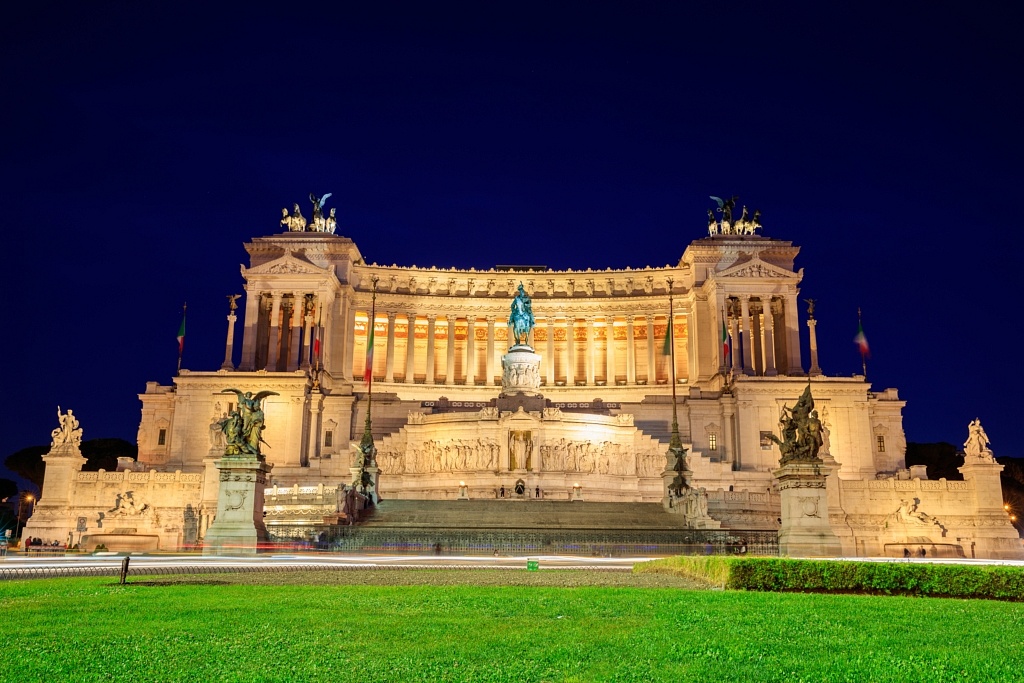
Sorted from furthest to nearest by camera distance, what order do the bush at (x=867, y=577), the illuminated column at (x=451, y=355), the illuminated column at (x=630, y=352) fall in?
the illuminated column at (x=451, y=355) → the illuminated column at (x=630, y=352) → the bush at (x=867, y=577)

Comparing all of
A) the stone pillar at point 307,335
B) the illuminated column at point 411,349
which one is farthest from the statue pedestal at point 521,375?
the illuminated column at point 411,349

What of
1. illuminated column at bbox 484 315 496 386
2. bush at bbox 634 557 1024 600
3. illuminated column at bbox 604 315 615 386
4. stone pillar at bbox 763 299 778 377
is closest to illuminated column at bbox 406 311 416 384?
illuminated column at bbox 484 315 496 386

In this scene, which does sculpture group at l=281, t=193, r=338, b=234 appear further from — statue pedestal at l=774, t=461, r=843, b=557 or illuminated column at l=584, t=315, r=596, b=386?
statue pedestal at l=774, t=461, r=843, b=557

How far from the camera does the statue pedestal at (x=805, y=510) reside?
32906 mm

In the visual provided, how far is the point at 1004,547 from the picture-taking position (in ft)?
172

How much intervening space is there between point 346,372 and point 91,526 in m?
35.6

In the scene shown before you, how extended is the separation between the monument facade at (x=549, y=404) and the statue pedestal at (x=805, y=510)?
11 centimetres

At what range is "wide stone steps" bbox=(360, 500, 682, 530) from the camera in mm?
42875

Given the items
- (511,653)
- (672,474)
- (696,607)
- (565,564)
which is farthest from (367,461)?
(511,653)

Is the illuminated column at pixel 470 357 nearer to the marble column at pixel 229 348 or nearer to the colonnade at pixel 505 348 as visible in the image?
the colonnade at pixel 505 348

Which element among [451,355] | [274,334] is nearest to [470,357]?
[451,355]

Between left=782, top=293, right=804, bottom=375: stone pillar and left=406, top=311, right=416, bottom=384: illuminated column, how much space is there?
36674mm

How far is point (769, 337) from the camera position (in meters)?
83.6

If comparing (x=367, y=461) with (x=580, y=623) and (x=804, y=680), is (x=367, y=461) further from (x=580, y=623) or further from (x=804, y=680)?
(x=804, y=680)
